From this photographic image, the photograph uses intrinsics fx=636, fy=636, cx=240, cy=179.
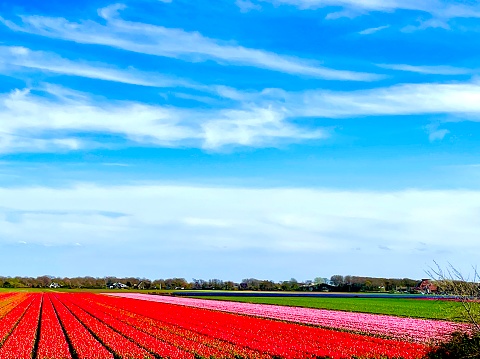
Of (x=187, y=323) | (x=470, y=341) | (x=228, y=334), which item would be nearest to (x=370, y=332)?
(x=228, y=334)

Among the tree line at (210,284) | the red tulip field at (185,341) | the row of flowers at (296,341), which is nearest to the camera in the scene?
the red tulip field at (185,341)

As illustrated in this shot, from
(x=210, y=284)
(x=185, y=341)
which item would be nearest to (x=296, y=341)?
(x=185, y=341)

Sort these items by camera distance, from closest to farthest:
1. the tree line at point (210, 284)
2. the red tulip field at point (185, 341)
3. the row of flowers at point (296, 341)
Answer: the red tulip field at point (185, 341)
the row of flowers at point (296, 341)
the tree line at point (210, 284)

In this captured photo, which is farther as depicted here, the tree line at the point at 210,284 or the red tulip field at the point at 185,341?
the tree line at the point at 210,284

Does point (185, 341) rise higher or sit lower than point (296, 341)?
lower

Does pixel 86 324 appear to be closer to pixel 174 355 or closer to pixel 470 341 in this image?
pixel 174 355

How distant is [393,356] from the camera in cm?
2170

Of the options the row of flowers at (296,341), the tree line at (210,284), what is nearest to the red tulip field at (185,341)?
the row of flowers at (296,341)

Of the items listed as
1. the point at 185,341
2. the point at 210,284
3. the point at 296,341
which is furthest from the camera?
the point at 210,284

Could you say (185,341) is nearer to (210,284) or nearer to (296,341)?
(296,341)

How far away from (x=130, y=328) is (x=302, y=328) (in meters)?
8.89

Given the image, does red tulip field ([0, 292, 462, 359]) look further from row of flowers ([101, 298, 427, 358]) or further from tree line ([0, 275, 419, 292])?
tree line ([0, 275, 419, 292])

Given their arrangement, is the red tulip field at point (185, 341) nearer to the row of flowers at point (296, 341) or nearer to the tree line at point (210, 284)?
the row of flowers at point (296, 341)

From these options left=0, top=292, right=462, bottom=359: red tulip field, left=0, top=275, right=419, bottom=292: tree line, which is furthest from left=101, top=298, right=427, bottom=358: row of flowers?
left=0, top=275, right=419, bottom=292: tree line
